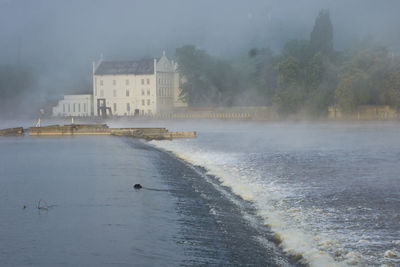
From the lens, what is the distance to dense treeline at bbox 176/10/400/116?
270 feet

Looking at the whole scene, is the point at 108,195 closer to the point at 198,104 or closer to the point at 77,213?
the point at 77,213

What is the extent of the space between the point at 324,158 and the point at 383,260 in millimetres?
22143

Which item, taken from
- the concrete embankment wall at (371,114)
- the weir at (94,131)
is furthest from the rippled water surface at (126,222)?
the concrete embankment wall at (371,114)

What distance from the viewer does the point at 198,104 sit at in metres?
112

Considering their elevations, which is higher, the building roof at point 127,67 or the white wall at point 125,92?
the building roof at point 127,67

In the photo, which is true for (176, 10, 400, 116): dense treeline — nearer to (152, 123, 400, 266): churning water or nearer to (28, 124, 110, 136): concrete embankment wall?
(28, 124, 110, 136): concrete embankment wall

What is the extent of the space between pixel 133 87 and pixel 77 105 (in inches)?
466

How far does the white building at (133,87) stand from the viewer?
116 metres

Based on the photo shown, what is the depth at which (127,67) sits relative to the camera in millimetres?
118625

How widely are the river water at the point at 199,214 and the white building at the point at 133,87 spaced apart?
87.6m

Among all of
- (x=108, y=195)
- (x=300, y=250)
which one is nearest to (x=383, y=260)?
(x=300, y=250)

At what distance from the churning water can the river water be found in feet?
0.12

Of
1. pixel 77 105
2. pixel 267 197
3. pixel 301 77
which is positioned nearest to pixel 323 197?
pixel 267 197

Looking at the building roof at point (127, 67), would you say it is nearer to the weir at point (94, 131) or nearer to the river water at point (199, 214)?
the weir at point (94, 131)
